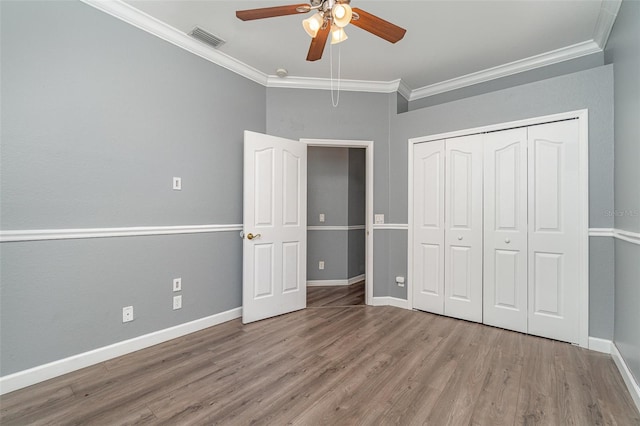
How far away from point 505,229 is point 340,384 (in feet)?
7.29

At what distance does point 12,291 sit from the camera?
6.23 ft

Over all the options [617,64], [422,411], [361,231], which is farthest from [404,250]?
[617,64]

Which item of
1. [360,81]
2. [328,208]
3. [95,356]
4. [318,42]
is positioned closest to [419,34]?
[360,81]

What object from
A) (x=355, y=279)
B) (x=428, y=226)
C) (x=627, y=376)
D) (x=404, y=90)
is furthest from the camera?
(x=355, y=279)

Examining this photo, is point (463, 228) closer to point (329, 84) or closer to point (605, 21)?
point (605, 21)

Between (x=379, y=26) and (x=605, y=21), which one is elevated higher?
(x=605, y=21)

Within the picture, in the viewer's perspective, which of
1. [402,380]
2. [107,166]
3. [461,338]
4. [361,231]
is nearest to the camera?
[402,380]

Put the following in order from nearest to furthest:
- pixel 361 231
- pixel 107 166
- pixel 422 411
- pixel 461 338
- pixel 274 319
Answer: pixel 422 411
pixel 107 166
pixel 461 338
pixel 274 319
pixel 361 231

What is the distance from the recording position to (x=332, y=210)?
195 inches

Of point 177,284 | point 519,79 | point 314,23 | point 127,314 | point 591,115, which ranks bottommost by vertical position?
point 127,314

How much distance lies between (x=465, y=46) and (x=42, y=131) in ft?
11.9

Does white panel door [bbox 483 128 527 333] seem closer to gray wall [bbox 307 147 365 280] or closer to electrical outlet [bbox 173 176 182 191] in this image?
gray wall [bbox 307 147 365 280]

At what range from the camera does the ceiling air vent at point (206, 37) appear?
8.86ft

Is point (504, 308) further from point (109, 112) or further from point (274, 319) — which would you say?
point (109, 112)
